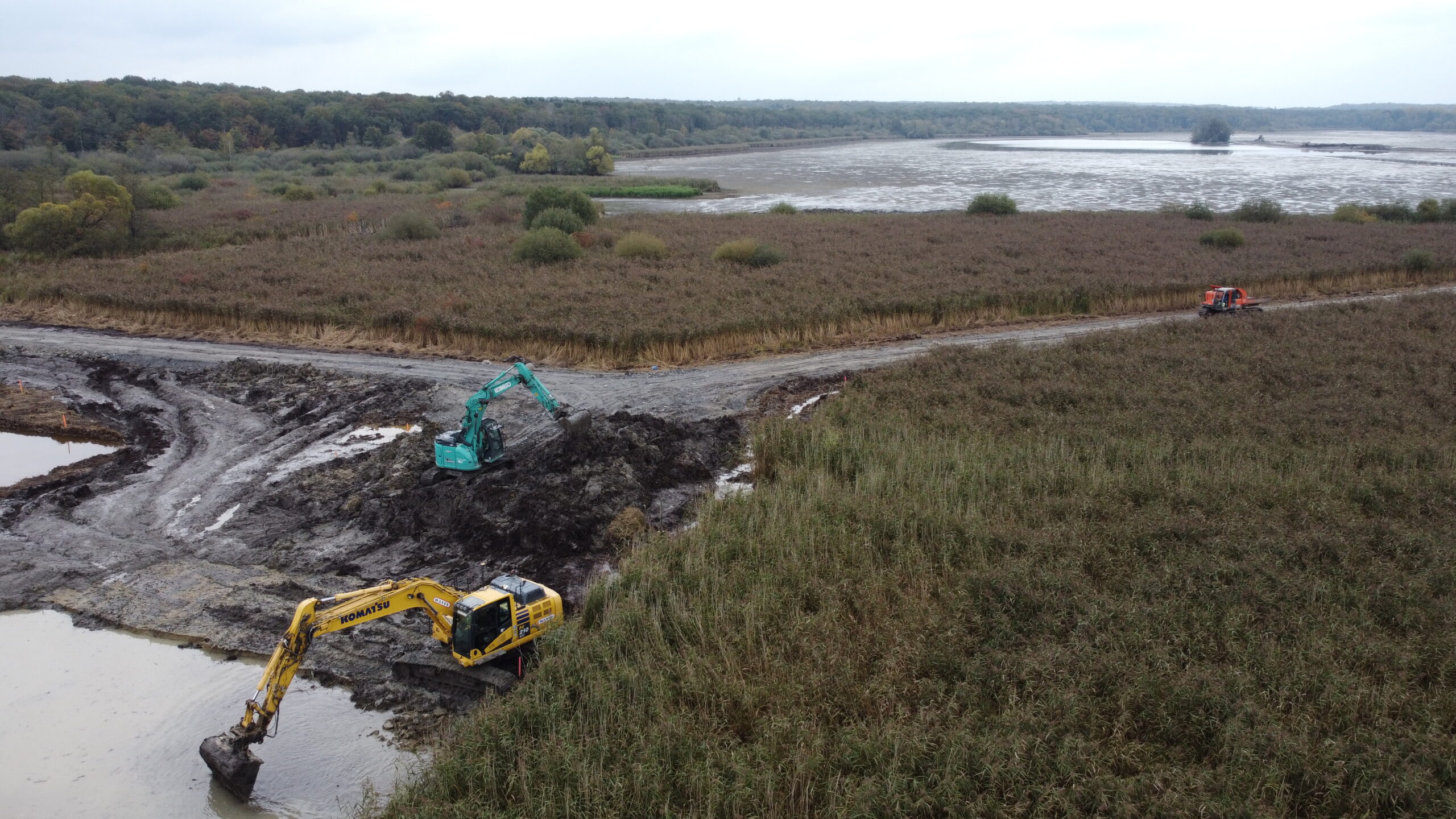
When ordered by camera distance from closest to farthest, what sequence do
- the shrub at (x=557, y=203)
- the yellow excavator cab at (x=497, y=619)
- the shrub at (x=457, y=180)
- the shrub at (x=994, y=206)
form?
the yellow excavator cab at (x=497, y=619) < the shrub at (x=557, y=203) < the shrub at (x=994, y=206) < the shrub at (x=457, y=180)

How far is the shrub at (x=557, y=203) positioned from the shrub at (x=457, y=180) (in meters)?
33.1

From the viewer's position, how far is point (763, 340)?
2647 centimetres

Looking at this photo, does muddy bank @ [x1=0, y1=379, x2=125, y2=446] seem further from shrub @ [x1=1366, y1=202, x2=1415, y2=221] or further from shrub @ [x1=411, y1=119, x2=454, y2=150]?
shrub @ [x1=411, y1=119, x2=454, y2=150]

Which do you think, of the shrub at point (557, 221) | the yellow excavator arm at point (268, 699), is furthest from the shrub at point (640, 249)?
the yellow excavator arm at point (268, 699)

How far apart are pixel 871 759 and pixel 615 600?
178 inches

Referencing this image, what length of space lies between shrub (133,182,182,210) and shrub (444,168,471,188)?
75.3ft

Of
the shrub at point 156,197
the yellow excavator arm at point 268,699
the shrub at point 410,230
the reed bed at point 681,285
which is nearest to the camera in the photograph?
the yellow excavator arm at point 268,699

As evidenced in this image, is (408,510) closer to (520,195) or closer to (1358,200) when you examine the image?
(520,195)

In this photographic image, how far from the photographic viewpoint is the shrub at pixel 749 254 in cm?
3644

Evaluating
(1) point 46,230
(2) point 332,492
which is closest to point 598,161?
(1) point 46,230

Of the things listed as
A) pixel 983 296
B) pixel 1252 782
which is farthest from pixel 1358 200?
pixel 1252 782

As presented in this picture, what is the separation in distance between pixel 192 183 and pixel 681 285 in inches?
2044

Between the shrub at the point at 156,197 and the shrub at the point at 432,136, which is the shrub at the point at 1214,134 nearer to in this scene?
the shrub at the point at 432,136

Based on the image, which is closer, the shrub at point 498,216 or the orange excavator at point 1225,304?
the orange excavator at point 1225,304
